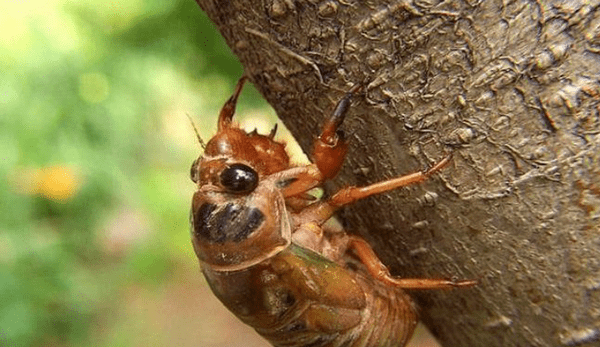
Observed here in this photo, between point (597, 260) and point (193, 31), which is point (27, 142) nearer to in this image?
point (193, 31)

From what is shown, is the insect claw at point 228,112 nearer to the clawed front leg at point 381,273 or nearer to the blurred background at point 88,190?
the clawed front leg at point 381,273

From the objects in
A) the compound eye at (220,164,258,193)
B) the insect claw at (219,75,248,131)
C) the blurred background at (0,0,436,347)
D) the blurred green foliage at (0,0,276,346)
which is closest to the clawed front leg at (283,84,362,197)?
the compound eye at (220,164,258,193)

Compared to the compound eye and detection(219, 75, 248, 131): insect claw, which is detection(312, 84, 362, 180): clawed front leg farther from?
detection(219, 75, 248, 131): insect claw

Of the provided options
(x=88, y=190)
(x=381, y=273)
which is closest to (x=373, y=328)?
(x=381, y=273)

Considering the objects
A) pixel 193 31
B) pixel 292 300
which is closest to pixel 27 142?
pixel 193 31

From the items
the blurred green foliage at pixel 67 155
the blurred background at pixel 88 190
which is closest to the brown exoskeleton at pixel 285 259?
the blurred background at pixel 88 190
